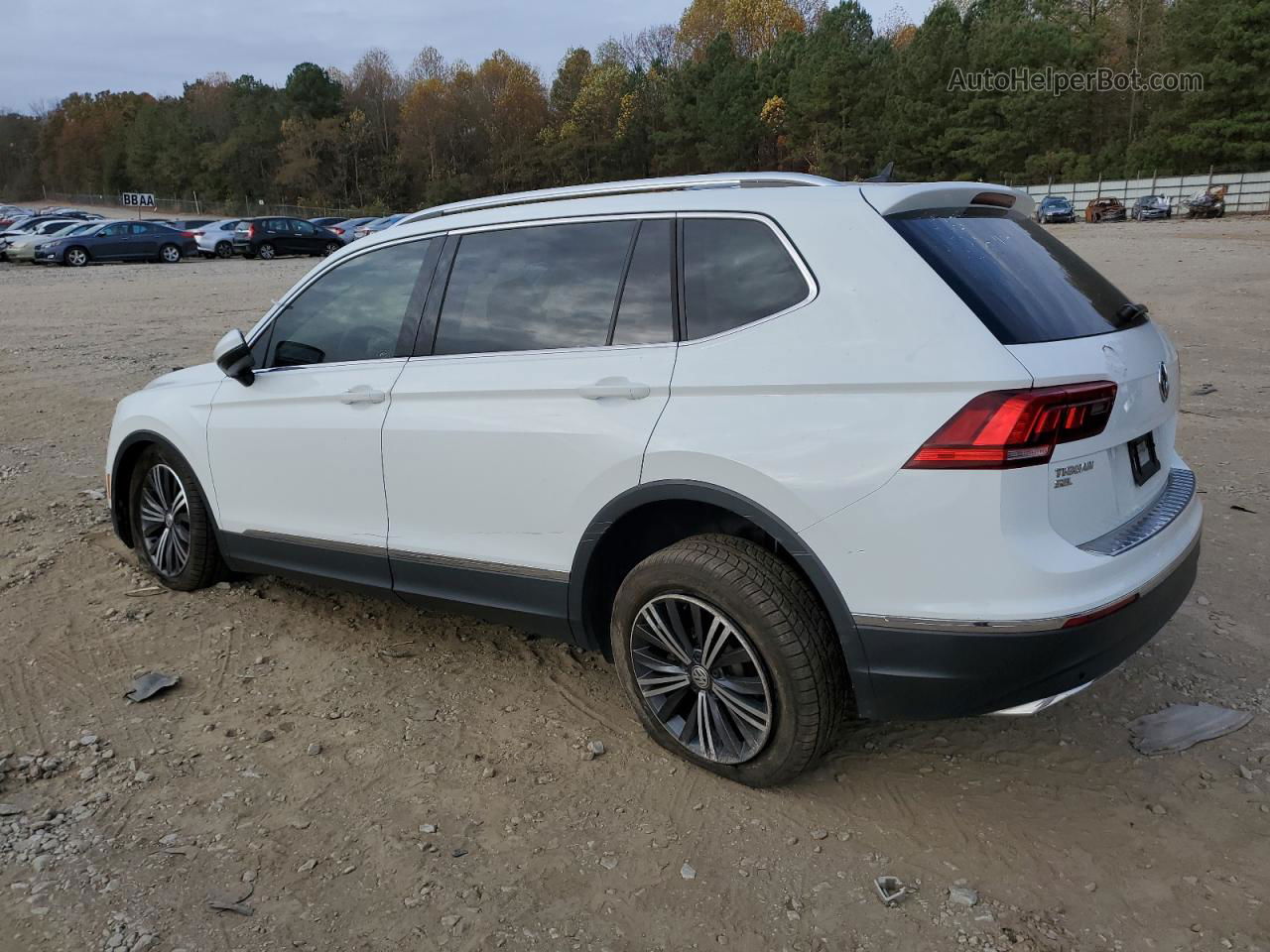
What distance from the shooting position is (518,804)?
10.5 feet

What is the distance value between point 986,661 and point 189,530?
12.5 ft

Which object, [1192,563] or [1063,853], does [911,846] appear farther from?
[1192,563]

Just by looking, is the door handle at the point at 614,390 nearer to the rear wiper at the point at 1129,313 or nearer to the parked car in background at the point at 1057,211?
the rear wiper at the point at 1129,313

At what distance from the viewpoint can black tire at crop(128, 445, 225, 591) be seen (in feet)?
15.5

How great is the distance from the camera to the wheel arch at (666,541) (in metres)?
2.86

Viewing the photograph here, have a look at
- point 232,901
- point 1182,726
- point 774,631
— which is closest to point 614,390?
point 774,631

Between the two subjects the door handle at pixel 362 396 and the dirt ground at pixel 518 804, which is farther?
the door handle at pixel 362 396

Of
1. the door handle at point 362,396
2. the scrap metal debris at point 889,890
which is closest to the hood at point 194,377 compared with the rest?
the door handle at point 362,396

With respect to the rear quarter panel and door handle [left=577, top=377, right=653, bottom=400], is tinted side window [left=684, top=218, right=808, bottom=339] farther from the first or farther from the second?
door handle [left=577, top=377, right=653, bottom=400]

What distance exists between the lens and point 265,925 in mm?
2693

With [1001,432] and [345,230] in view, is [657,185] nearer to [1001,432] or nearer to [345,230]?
[1001,432]

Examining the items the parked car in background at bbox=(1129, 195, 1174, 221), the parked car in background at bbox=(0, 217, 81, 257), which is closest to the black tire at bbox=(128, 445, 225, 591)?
the parked car in background at bbox=(0, 217, 81, 257)

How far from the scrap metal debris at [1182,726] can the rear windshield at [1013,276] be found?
145cm

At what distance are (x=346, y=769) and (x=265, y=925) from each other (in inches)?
29.8
